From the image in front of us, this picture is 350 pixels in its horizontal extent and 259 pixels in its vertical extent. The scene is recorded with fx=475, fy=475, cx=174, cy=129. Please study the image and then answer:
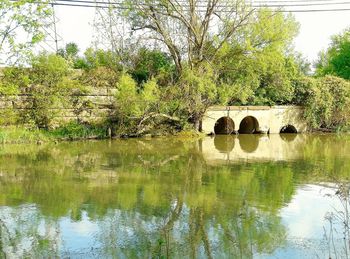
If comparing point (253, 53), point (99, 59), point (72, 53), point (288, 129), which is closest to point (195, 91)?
point (253, 53)

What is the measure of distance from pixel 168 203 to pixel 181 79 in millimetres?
16318

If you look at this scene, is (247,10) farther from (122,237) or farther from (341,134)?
(122,237)

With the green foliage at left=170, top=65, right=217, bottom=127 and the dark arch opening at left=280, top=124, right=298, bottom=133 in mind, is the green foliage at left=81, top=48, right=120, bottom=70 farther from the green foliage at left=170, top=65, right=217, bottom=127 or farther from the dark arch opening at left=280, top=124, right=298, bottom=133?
the dark arch opening at left=280, top=124, right=298, bottom=133

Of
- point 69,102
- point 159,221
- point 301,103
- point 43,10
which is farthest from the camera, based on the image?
point 301,103

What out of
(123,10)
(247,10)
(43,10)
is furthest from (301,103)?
(43,10)

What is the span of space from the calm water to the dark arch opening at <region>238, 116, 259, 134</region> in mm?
10433

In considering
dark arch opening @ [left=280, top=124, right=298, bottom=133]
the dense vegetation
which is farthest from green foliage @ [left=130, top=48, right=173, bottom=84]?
dark arch opening @ [left=280, top=124, right=298, bottom=133]

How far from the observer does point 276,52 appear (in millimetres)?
27984

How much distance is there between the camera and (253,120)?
101 feet

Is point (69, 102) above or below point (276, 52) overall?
below

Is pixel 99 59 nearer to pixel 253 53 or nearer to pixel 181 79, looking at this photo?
pixel 181 79

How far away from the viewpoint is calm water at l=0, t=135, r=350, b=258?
296 inches

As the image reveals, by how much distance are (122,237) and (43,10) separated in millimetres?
15949

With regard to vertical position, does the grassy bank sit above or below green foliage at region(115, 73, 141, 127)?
below
